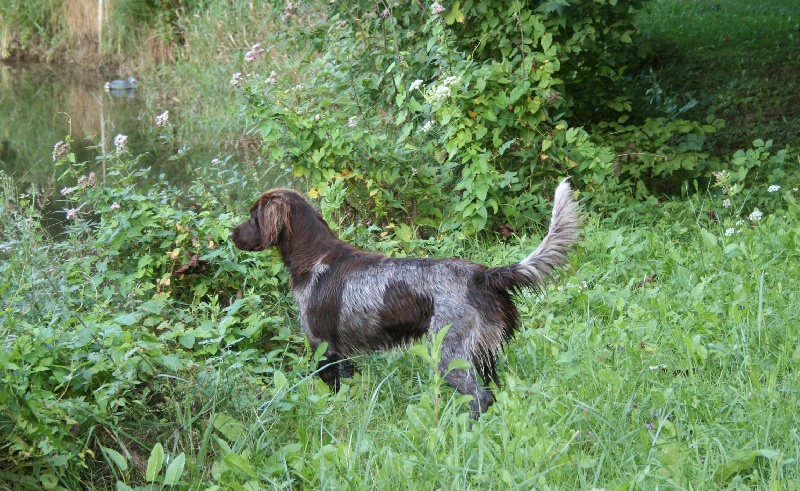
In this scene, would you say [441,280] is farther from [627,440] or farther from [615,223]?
[615,223]

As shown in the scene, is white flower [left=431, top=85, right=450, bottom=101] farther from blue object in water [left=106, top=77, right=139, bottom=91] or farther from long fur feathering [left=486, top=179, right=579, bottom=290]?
blue object in water [left=106, top=77, right=139, bottom=91]

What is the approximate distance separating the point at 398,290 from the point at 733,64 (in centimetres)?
803

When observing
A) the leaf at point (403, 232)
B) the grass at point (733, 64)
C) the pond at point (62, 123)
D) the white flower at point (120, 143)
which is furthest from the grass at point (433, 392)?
the pond at point (62, 123)

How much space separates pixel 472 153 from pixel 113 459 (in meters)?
3.80

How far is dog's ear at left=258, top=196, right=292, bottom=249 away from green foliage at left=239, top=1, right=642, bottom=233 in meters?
1.27

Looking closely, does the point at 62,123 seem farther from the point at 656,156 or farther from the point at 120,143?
the point at 656,156

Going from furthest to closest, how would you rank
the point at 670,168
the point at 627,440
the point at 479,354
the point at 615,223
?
the point at 670,168 < the point at 615,223 < the point at 479,354 < the point at 627,440

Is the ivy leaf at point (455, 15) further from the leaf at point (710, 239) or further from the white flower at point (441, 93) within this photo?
the leaf at point (710, 239)

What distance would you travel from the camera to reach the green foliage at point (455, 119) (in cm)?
658

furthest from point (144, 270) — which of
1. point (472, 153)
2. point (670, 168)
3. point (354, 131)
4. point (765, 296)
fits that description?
point (670, 168)

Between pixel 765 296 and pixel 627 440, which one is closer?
pixel 627 440

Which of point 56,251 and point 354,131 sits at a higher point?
point 354,131

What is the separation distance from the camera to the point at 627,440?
11.3 feet

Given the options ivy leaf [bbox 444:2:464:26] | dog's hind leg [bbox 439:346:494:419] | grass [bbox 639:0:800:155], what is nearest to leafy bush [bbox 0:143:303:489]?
dog's hind leg [bbox 439:346:494:419]
